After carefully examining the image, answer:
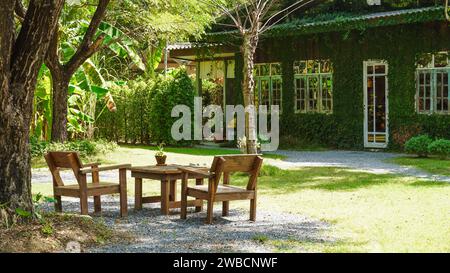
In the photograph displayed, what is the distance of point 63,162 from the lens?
1002 centimetres

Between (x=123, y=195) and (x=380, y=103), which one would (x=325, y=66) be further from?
(x=123, y=195)

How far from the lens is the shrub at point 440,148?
18.0m

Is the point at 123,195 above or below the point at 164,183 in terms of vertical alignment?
below

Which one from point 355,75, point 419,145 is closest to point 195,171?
point 419,145

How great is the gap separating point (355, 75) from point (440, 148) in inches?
187

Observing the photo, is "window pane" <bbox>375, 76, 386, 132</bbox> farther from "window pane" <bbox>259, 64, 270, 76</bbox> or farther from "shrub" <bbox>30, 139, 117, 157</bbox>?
"shrub" <bbox>30, 139, 117, 157</bbox>

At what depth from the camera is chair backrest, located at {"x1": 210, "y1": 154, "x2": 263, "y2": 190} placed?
9.38m

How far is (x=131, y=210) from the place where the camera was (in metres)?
10.8

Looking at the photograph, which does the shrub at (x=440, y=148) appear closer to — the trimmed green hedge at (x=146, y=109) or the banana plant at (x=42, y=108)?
the trimmed green hedge at (x=146, y=109)

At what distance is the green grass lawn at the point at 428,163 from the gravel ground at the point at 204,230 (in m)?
6.23
